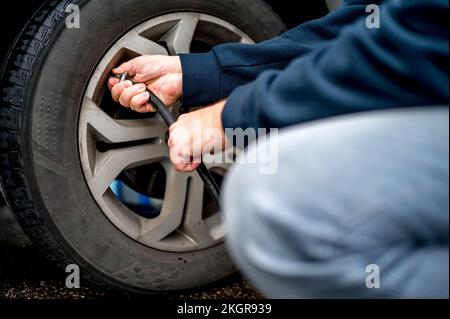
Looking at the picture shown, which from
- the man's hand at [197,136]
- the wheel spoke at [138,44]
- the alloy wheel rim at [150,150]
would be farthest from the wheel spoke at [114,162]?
the man's hand at [197,136]

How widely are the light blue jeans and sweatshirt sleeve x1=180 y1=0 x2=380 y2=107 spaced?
546 millimetres

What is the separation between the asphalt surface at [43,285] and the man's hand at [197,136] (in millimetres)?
585

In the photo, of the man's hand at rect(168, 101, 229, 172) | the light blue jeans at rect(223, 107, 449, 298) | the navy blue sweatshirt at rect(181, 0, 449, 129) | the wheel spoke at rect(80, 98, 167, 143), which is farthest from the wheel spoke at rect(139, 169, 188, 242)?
the light blue jeans at rect(223, 107, 449, 298)

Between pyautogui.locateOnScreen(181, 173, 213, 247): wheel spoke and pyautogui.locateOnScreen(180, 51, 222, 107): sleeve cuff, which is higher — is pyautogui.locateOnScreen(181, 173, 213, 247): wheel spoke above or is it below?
below

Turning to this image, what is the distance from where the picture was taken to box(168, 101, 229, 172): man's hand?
3.54 ft

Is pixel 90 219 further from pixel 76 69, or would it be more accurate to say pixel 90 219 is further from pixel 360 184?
pixel 360 184

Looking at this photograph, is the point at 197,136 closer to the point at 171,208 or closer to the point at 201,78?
the point at 201,78

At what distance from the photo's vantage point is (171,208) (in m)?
1.55

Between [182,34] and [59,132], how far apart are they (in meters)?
0.38

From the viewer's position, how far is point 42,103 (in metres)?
1.36

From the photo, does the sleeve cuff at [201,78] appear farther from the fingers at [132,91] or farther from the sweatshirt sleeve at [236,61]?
the fingers at [132,91]

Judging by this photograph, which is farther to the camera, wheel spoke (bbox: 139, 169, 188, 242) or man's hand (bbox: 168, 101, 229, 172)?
wheel spoke (bbox: 139, 169, 188, 242)

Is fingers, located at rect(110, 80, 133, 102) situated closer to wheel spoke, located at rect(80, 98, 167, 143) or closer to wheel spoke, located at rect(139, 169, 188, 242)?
wheel spoke, located at rect(80, 98, 167, 143)
